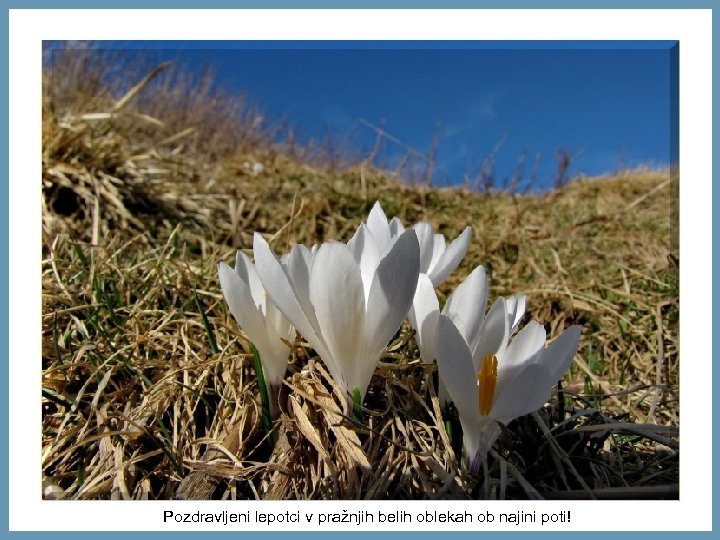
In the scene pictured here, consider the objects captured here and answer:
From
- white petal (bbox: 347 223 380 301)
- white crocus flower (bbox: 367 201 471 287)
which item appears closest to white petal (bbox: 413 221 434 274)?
white crocus flower (bbox: 367 201 471 287)

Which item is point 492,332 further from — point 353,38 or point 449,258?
point 353,38

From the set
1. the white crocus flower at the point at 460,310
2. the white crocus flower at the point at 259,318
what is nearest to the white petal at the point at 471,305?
the white crocus flower at the point at 460,310

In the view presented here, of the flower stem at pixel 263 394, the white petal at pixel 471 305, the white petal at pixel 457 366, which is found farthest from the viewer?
the flower stem at pixel 263 394

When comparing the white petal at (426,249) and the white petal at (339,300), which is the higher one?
the white petal at (426,249)

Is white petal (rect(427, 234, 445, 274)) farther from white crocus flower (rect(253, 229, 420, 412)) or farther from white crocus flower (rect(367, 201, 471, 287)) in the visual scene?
white crocus flower (rect(253, 229, 420, 412))

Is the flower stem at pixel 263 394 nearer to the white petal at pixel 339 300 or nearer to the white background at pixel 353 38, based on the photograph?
the white petal at pixel 339 300

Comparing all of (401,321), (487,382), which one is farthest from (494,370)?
(401,321)
